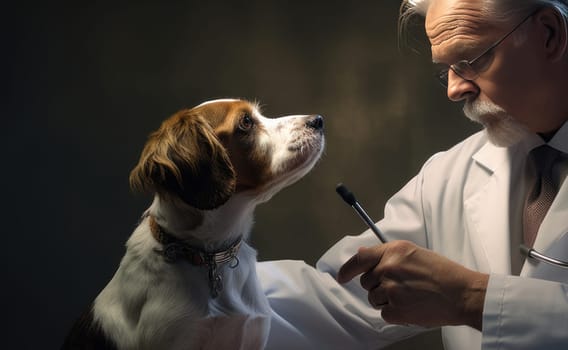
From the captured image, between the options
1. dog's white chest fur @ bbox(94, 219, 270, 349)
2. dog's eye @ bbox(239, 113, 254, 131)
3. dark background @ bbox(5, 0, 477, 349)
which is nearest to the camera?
dog's white chest fur @ bbox(94, 219, 270, 349)

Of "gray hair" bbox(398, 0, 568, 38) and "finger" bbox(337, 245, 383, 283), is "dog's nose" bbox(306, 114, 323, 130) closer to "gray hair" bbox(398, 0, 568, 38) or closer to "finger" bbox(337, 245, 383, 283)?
"finger" bbox(337, 245, 383, 283)

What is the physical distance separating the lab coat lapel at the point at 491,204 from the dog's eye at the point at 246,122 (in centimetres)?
51

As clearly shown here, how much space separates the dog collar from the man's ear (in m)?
0.71

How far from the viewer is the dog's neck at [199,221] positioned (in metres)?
1.01

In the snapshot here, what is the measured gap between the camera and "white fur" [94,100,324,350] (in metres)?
0.95

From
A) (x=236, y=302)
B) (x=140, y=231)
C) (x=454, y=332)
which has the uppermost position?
(x=140, y=231)

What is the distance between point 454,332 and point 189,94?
84cm

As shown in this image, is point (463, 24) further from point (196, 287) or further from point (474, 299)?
point (196, 287)

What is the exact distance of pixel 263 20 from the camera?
63.3 inches

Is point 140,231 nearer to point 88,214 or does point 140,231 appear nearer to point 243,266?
point 243,266

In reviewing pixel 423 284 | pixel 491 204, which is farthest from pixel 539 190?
pixel 423 284

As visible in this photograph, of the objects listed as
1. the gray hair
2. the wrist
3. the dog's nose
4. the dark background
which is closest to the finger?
the wrist

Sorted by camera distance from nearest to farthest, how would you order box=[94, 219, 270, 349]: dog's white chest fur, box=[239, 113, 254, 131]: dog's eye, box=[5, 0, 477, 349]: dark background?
1. box=[94, 219, 270, 349]: dog's white chest fur
2. box=[239, 113, 254, 131]: dog's eye
3. box=[5, 0, 477, 349]: dark background

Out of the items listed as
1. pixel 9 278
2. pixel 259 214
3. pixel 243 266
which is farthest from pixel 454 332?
pixel 9 278
